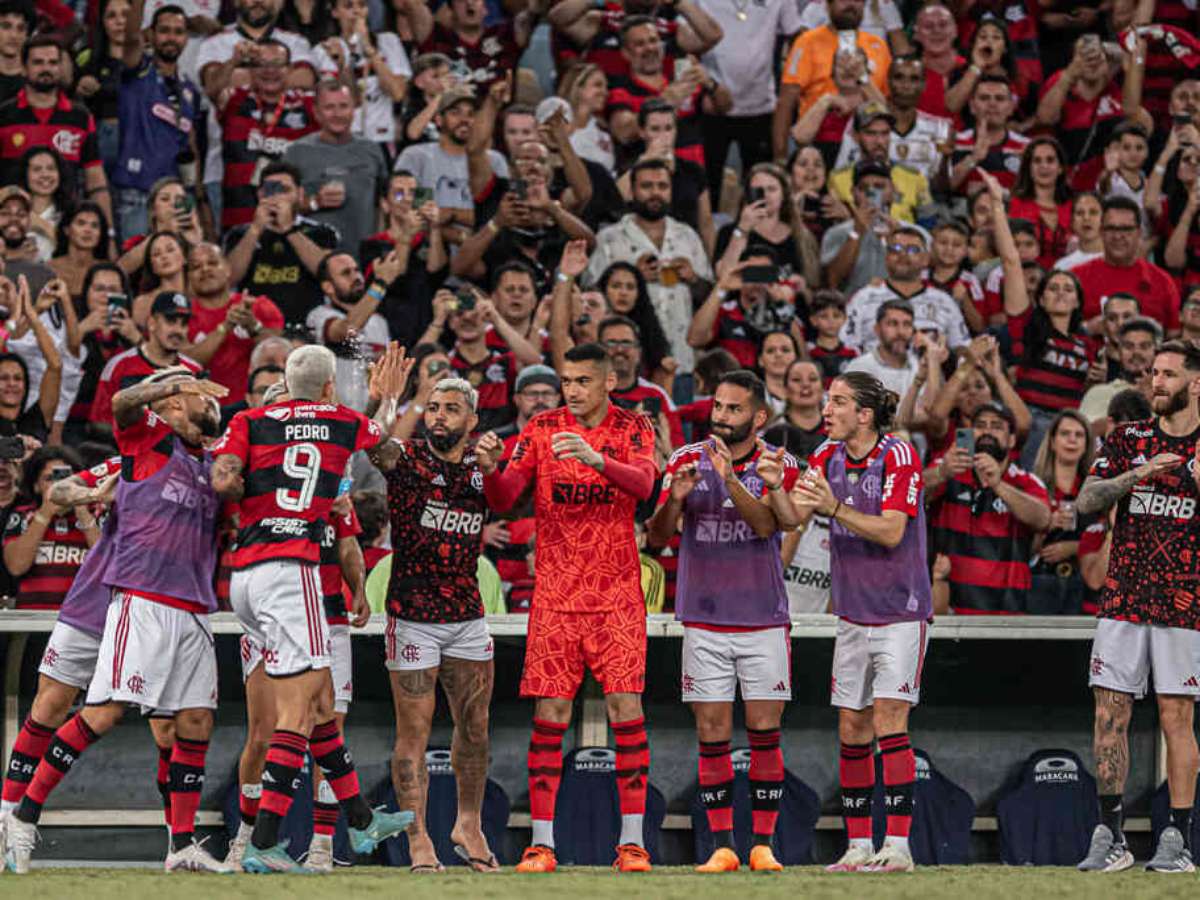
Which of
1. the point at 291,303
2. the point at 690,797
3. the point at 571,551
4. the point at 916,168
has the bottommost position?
the point at 690,797

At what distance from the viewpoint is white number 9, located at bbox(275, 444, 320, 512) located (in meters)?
8.25

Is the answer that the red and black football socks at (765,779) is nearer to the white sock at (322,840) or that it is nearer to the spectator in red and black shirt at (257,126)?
the white sock at (322,840)

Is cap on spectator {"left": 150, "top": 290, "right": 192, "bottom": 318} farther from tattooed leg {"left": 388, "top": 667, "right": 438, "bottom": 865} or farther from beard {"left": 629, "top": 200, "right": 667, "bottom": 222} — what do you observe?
beard {"left": 629, "top": 200, "right": 667, "bottom": 222}

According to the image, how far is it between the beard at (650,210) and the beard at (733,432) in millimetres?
5020

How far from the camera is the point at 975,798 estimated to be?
10.9m

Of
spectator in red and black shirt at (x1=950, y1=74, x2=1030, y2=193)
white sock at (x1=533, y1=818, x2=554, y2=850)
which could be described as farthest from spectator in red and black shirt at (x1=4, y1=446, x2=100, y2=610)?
spectator in red and black shirt at (x1=950, y1=74, x2=1030, y2=193)

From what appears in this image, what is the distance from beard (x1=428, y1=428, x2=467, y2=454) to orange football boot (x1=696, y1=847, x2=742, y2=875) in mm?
2316

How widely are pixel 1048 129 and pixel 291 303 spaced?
7418mm

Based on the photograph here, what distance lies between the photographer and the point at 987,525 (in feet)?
37.3

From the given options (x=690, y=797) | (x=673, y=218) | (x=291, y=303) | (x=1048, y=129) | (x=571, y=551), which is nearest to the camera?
(x=571, y=551)

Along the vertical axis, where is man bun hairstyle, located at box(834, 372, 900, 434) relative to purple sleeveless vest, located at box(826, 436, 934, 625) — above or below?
above

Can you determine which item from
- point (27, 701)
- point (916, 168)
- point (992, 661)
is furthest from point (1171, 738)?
point (916, 168)

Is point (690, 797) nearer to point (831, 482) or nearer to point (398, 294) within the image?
point (831, 482)

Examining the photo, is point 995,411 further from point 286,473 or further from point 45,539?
point 45,539
